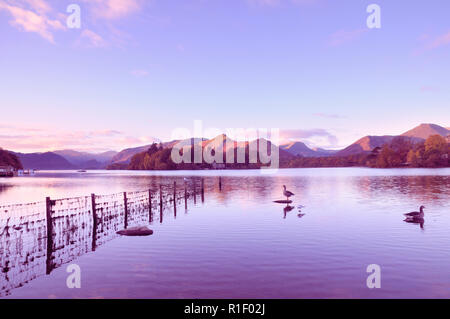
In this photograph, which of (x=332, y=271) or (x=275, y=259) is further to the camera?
(x=275, y=259)

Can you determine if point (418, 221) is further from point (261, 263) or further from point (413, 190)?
point (413, 190)

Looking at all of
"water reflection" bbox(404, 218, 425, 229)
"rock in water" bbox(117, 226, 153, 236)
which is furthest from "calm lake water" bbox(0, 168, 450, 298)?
"rock in water" bbox(117, 226, 153, 236)

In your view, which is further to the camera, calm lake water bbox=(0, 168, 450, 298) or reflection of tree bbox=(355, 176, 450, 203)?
reflection of tree bbox=(355, 176, 450, 203)

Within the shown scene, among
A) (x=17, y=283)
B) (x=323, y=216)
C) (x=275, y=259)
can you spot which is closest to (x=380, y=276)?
(x=275, y=259)

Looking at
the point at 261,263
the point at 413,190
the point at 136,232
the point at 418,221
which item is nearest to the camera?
the point at 261,263

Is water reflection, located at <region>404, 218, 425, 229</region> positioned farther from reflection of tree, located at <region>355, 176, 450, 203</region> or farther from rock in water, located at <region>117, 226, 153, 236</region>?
rock in water, located at <region>117, 226, 153, 236</region>

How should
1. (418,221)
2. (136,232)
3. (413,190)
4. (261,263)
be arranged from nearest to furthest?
(261,263), (136,232), (418,221), (413,190)

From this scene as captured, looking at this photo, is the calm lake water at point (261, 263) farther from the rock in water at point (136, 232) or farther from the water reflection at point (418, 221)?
the rock in water at point (136, 232)

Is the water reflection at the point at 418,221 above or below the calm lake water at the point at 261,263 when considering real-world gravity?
above

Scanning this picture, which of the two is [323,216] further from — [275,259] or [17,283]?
[17,283]

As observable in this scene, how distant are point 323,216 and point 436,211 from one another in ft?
42.0

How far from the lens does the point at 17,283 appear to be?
49.5 feet

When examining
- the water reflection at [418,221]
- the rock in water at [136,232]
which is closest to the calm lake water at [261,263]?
the water reflection at [418,221]

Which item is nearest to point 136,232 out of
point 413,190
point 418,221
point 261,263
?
point 261,263
